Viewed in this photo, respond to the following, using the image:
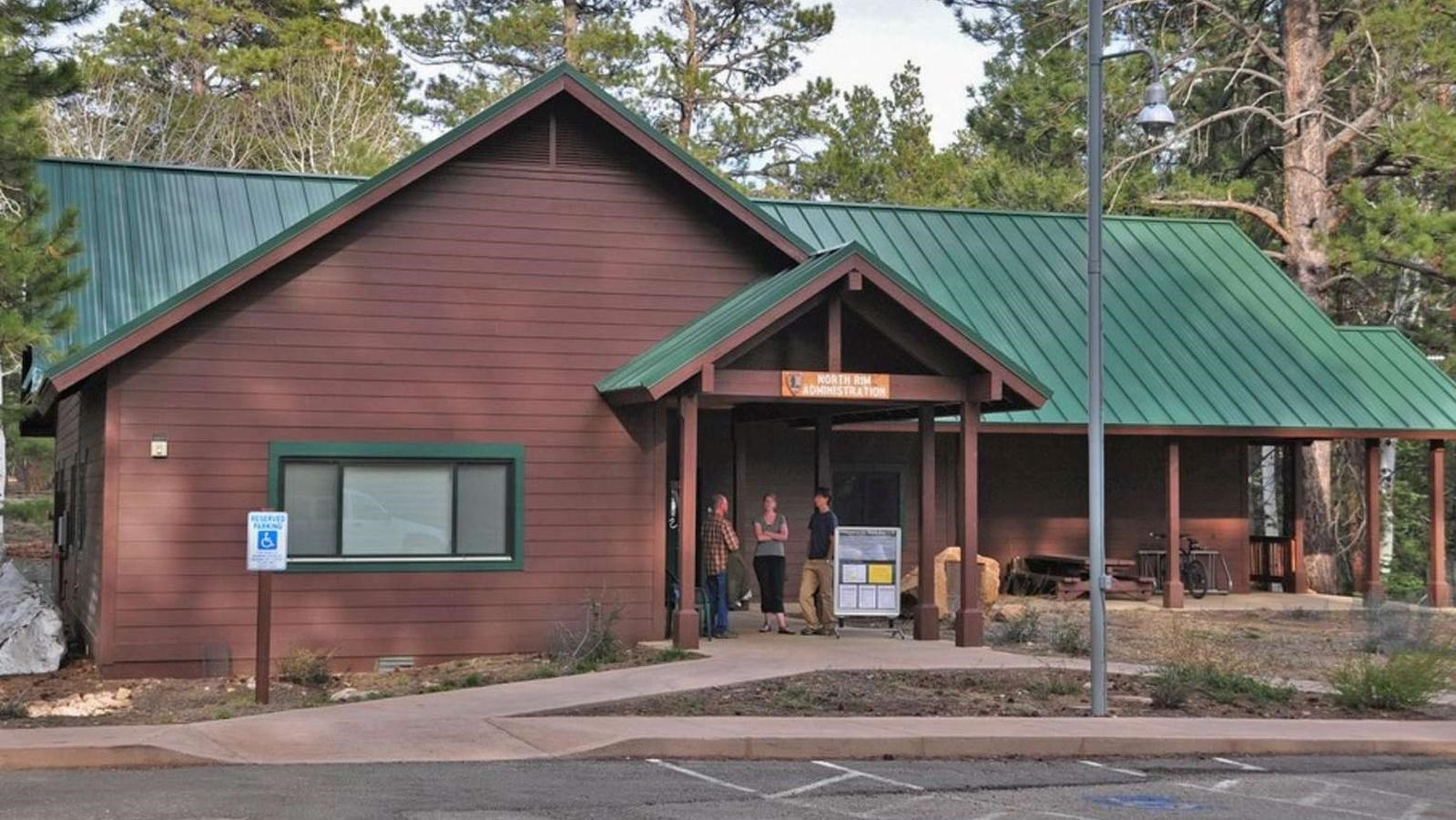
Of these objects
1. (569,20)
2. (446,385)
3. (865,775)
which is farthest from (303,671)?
(569,20)

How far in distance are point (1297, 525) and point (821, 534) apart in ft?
42.1

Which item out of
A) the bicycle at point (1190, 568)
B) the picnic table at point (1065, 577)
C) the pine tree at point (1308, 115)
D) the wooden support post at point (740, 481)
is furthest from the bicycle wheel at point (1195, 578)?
the wooden support post at point (740, 481)

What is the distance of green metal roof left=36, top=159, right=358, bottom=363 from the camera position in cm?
2269

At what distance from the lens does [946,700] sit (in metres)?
15.9

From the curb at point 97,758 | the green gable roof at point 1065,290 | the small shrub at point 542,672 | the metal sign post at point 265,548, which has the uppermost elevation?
the green gable roof at point 1065,290

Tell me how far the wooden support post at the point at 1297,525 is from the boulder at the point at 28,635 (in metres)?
19.8

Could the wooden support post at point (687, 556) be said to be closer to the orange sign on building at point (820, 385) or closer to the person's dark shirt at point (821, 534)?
the orange sign on building at point (820, 385)

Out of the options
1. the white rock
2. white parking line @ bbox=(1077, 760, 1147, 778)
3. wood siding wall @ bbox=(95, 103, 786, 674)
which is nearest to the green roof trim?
wood siding wall @ bbox=(95, 103, 786, 674)

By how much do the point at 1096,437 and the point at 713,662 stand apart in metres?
4.60

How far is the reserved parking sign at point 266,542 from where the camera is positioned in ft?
50.4

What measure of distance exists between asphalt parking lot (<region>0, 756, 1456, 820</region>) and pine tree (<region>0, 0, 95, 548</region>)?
8.48 meters

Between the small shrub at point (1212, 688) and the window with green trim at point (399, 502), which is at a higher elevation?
the window with green trim at point (399, 502)

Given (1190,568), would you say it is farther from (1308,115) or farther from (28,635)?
(28,635)

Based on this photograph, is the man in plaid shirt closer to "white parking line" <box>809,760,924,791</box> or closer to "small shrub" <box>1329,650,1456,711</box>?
"small shrub" <box>1329,650,1456,711</box>
